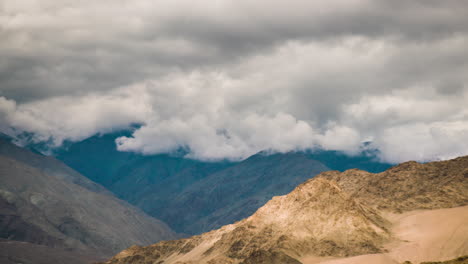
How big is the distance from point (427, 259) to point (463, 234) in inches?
749

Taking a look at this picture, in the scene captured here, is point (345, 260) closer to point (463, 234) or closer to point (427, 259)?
point (427, 259)

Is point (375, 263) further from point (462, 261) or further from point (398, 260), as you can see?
point (462, 261)

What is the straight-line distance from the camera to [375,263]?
18700 cm

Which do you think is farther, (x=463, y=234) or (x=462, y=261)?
(x=463, y=234)

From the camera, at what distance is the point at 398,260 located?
193 m

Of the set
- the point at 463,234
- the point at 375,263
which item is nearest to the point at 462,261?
the point at 375,263

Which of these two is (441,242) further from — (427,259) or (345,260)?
(345,260)

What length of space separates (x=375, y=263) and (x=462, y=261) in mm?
60399

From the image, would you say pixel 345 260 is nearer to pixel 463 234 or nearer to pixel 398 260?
pixel 398 260

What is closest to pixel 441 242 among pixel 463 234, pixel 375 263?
pixel 463 234

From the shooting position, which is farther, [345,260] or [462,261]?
[345,260]

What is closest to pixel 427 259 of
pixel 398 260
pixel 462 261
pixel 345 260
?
pixel 398 260

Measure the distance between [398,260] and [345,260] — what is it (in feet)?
62.1

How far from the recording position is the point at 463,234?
19500 cm
